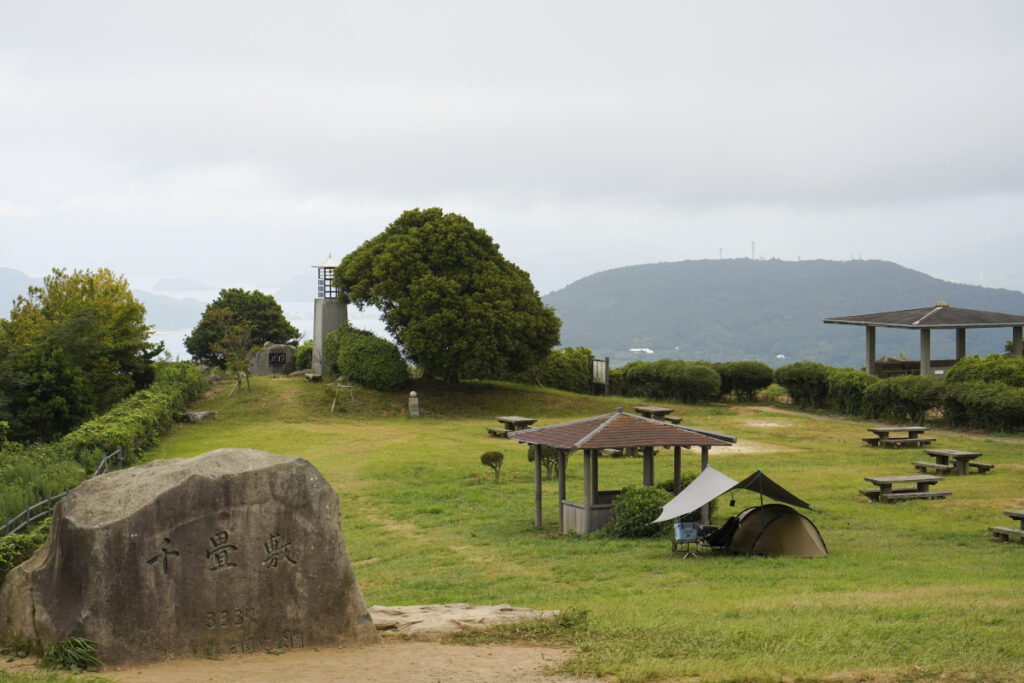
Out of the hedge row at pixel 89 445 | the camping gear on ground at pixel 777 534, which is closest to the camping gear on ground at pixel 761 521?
the camping gear on ground at pixel 777 534

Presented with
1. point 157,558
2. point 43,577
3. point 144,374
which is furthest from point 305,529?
point 144,374

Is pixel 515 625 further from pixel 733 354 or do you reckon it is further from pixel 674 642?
pixel 733 354

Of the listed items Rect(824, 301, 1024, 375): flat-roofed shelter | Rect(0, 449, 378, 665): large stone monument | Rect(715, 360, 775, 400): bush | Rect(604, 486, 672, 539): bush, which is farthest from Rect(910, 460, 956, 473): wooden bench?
Rect(715, 360, 775, 400): bush

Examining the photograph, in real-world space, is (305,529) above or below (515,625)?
above

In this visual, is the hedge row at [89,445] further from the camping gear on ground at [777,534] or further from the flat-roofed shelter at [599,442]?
the camping gear on ground at [777,534]

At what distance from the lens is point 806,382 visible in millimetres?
41156

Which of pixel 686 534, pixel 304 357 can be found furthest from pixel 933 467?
pixel 304 357

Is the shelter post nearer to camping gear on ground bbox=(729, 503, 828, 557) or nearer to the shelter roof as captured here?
camping gear on ground bbox=(729, 503, 828, 557)

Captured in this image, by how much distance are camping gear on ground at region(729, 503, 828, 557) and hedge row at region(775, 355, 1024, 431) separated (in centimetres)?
2017

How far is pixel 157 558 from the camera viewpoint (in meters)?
8.75

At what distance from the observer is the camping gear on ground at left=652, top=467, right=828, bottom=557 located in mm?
14742

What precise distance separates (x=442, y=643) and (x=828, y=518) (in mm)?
10666

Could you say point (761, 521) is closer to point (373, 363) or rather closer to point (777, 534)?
point (777, 534)

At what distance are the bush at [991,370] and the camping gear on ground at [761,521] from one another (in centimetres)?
2163
